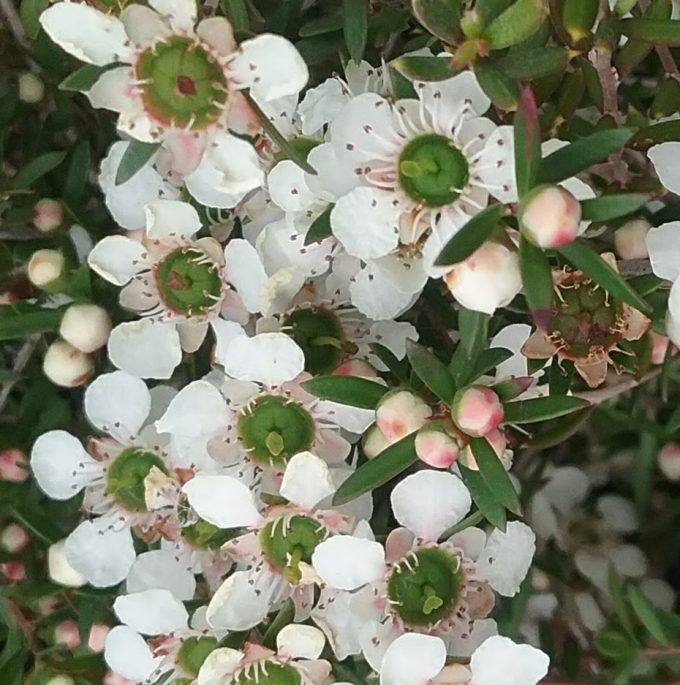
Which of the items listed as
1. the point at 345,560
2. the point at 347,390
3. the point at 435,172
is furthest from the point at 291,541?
the point at 435,172

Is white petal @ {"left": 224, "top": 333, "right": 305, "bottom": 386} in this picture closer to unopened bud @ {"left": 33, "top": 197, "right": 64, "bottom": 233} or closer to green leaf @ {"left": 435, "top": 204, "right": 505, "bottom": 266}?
green leaf @ {"left": 435, "top": 204, "right": 505, "bottom": 266}

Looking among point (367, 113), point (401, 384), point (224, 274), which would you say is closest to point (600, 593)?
point (401, 384)

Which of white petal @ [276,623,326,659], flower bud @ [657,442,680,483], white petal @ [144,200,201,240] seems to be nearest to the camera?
white petal @ [276,623,326,659]

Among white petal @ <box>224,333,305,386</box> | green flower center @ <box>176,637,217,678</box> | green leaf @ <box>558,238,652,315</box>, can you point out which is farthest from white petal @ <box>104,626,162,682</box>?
green leaf @ <box>558,238,652,315</box>

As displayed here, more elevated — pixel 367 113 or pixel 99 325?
pixel 367 113

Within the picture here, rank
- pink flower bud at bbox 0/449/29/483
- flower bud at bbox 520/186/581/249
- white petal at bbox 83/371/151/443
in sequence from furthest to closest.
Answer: pink flower bud at bbox 0/449/29/483
white petal at bbox 83/371/151/443
flower bud at bbox 520/186/581/249

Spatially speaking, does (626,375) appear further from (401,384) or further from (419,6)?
(419,6)
